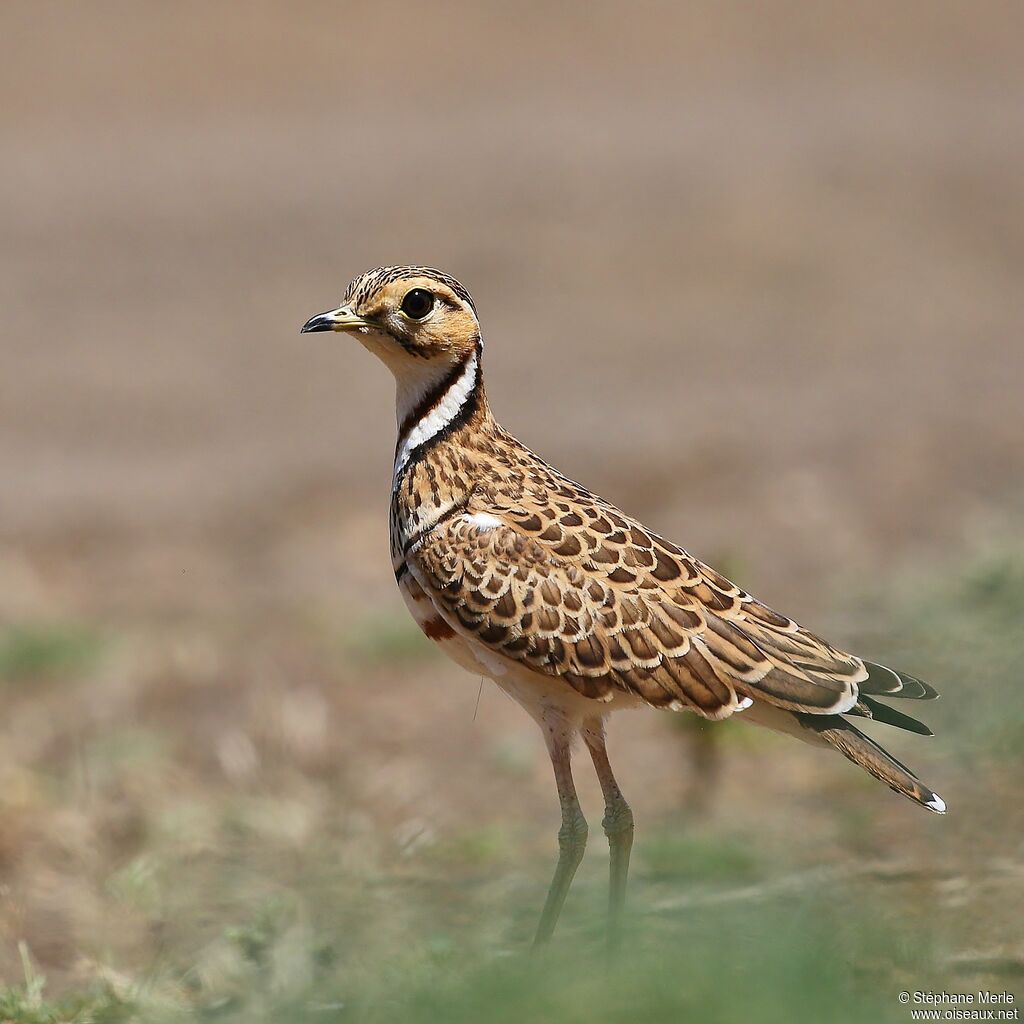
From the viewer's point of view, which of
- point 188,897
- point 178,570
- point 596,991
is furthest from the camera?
point 178,570

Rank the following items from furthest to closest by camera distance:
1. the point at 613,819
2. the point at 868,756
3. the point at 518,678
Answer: the point at 613,819 < the point at 518,678 < the point at 868,756

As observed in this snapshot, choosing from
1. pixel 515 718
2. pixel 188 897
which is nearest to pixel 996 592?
pixel 515 718

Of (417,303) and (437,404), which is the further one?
(437,404)

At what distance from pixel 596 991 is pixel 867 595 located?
5814 millimetres

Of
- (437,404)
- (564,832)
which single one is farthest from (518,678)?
(437,404)

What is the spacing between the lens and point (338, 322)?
19.2 ft

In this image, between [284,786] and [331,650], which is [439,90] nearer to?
[331,650]

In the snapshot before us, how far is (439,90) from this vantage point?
23.8 m

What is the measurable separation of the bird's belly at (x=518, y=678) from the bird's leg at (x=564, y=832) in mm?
79

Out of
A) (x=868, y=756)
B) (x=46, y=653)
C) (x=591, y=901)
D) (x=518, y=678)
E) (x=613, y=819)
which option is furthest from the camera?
Answer: (x=46, y=653)

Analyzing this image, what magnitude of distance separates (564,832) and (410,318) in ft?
5.94

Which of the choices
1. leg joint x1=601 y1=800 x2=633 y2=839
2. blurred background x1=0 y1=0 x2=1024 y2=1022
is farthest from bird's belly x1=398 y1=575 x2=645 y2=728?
blurred background x1=0 y1=0 x2=1024 y2=1022

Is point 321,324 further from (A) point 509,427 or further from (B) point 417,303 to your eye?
(A) point 509,427

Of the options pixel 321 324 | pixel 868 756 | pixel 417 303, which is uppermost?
pixel 417 303
